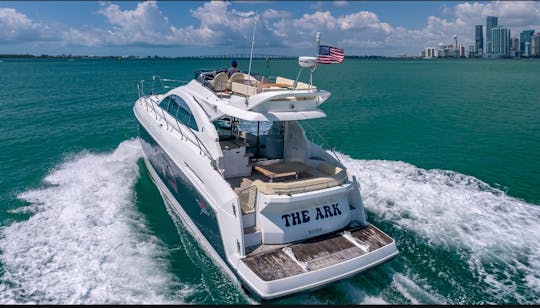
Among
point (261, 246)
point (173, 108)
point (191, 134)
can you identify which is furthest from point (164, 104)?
point (261, 246)

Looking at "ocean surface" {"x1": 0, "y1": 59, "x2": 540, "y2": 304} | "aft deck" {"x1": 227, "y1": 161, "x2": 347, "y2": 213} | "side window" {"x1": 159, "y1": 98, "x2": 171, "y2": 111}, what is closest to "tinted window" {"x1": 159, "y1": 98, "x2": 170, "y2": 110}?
"side window" {"x1": 159, "y1": 98, "x2": 171, "y2": 111}

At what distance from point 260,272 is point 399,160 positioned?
1031 cm

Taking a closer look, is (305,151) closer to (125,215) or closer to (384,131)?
(125,215)

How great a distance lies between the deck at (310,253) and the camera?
6946mm

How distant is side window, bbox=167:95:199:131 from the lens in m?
9.98

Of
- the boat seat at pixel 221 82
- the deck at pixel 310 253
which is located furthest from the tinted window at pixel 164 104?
the deck at pixel 310 253

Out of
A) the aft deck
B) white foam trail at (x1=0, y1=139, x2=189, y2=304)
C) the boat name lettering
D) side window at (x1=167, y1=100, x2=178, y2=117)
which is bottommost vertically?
white foam trail at (x1=0, y1=139, x2=189, y2=304)

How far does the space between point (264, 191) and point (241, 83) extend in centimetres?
400

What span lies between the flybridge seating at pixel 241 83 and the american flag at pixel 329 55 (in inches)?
35.1

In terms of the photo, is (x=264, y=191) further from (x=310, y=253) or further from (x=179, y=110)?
(x=179, y=110)

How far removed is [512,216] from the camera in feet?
34.5

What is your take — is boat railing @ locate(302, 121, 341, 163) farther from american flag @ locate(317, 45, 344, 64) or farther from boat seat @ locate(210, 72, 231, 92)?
boat seat @ locate(210, 72, 231, 92)

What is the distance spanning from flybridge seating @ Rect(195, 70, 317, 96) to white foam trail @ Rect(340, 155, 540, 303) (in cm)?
411

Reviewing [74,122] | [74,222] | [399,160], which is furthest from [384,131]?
[74,122]
